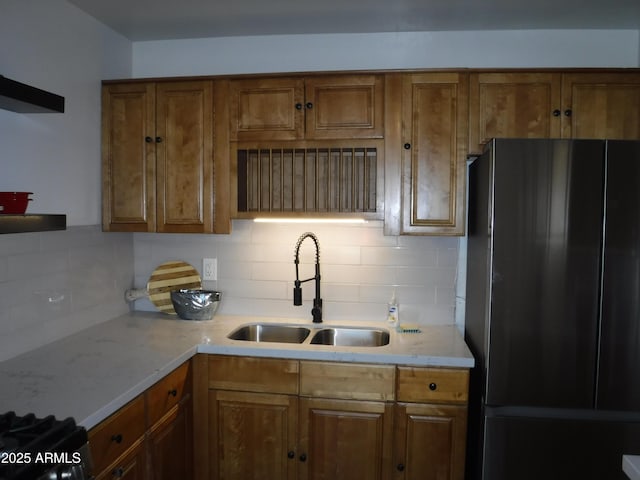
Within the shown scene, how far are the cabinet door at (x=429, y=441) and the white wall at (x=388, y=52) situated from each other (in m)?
1.74

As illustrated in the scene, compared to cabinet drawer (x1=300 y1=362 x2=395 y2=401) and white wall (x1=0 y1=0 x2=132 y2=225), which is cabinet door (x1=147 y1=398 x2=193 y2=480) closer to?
cabinet drawer (x1=300 y1=362 x2=395 y2=401)

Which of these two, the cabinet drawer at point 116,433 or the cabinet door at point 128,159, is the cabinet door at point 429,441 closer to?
the cabinet drawer at point 116,433

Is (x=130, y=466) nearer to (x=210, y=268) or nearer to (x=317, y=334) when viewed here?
(x=317, y=334)

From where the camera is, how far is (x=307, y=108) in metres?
2.24

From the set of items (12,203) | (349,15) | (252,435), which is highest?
(349,15)

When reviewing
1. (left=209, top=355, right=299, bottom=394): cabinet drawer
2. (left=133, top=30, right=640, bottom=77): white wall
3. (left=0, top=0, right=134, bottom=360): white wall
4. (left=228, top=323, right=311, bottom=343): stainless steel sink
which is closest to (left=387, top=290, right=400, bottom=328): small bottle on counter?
(left=228, top=323, right=311, bottom=343): stainless steel sink

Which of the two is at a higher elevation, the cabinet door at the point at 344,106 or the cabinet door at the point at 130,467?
the cabinet door at the point at 344,106

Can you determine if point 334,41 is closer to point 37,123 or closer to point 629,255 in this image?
point 37,123

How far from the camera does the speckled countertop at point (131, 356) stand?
1454mm

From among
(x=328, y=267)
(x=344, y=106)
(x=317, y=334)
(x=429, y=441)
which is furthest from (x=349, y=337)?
(x=344, y=106)

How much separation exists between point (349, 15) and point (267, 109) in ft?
2.02

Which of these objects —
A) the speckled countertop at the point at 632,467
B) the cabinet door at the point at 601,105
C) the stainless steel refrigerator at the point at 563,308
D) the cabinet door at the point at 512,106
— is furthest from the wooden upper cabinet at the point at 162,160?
the speckled countertop at the point at 632,467

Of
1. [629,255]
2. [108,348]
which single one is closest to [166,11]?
[108,348]

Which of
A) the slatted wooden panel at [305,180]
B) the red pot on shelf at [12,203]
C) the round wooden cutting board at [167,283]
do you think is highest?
the slatted wooden panel at [305,180]
